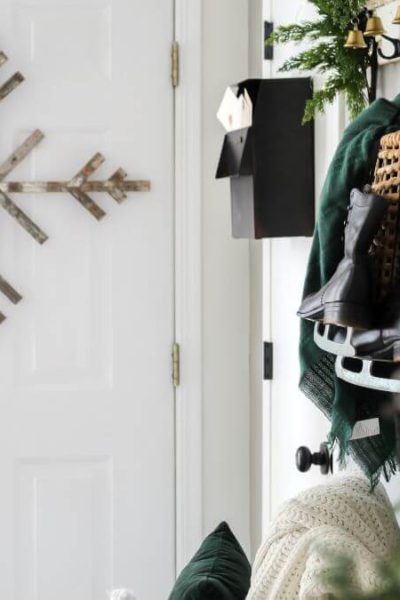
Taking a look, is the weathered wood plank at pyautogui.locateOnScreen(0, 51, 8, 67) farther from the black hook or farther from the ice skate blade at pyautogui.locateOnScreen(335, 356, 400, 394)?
the ice skate blade at pyautogui.locateOnScreen(335, 356, 400, 394)

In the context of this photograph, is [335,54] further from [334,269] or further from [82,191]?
[82,191]

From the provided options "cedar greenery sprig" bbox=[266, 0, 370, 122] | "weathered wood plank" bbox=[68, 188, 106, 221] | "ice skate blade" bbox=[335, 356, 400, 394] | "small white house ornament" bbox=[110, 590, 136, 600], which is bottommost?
"small white house ornament" bbox=[110, 590, 136, 600]

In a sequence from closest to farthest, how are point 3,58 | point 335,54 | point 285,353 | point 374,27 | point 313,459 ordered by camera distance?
point 374,27
point 335,54
point 313,459
point 285,353
point 3,58

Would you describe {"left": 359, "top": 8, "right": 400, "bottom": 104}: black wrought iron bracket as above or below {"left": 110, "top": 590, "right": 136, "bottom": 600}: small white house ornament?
above

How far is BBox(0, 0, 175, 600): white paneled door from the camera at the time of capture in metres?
2.74

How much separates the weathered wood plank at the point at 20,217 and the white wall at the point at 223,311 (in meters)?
0.44

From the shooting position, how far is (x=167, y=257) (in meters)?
2.77

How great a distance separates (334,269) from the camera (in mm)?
1312

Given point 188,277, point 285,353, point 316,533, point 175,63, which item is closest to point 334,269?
point 316,533

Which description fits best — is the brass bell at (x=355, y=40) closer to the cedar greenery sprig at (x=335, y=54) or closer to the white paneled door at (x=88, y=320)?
the cedar greenery sprig at (x=335, y=54)

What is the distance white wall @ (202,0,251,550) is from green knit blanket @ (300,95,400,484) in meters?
1.32

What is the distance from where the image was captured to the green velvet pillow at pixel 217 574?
1.53 metres

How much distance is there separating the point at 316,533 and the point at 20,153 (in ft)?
5.38

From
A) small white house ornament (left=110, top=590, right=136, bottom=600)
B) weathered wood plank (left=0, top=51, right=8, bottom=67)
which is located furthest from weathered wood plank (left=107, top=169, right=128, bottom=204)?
small white house ornament (left=110, top=590, right=136, bottom=600)
